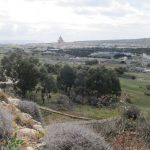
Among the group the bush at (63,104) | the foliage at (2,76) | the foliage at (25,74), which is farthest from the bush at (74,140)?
the foliage at (2,76)

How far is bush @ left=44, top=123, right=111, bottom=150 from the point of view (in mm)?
7242

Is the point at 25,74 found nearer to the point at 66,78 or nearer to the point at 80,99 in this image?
the point at 80,99

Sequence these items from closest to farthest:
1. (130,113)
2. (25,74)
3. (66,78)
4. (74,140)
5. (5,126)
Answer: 1. (74,140)
2. (5,126)
3. (130,113)
4. (25,74)
5. (66,78)

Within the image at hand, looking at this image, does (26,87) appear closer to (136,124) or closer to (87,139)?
(136,124)

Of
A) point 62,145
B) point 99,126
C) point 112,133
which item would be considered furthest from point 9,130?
point 99,126

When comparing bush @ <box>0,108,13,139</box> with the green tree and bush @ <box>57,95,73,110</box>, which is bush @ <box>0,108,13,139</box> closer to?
bush @ <box>57,95,73,110</box>

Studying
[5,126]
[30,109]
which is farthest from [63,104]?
[5,126]

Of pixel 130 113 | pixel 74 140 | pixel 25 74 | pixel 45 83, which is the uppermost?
pixel 74 140

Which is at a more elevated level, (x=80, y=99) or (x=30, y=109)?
(x=30, y=109)

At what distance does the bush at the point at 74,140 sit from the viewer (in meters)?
7.24

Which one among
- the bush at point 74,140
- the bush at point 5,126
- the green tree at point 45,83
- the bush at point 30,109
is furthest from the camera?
the green tree at point 45,83

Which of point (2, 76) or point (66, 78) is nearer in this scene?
point (2, 76)

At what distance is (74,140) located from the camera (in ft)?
24.0

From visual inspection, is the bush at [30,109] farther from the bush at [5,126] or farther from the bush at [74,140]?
the bush at [74,140]
